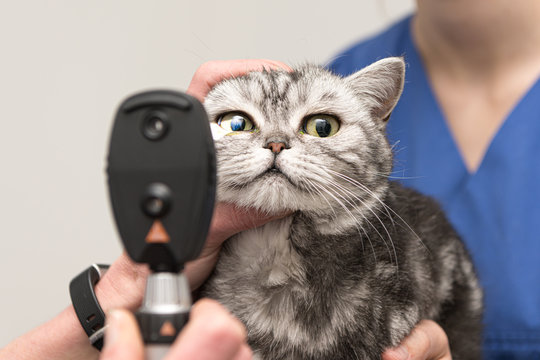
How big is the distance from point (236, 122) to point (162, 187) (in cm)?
35

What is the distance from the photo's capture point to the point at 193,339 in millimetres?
336

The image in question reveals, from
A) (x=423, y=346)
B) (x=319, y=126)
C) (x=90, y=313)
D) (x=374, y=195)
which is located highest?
(x=319, y=126)

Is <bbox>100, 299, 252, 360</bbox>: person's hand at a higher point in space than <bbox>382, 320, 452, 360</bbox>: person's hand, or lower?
higher

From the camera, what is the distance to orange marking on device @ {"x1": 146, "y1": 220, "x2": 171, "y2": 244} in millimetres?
358

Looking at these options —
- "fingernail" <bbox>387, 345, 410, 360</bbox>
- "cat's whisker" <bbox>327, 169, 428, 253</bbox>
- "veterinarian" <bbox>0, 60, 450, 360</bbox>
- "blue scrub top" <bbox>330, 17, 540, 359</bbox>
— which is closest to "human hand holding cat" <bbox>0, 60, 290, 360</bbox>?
"veterinarian" <bbox>0, 60, 450, 360</bbox>

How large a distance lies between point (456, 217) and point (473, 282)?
0.66ft

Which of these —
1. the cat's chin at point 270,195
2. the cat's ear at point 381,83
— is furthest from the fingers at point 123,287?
the cat's ear at point 381,83

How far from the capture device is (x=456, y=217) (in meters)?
1.15

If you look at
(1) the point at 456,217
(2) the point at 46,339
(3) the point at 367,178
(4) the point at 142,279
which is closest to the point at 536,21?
(1) the point at 456,217

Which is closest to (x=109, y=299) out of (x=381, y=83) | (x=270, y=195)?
(x=270, y=195)

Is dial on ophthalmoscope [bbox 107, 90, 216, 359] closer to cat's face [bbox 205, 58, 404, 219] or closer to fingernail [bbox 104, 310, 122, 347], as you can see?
fingernail [bbox 104, 310, 122, 347]

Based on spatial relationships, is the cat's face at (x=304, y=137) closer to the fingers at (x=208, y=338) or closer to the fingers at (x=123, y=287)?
the fingers at (x=123, y=287)

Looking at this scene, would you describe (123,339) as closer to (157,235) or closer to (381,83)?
(157,235)

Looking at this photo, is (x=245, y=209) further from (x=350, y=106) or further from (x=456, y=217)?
(x=456, y=217)
